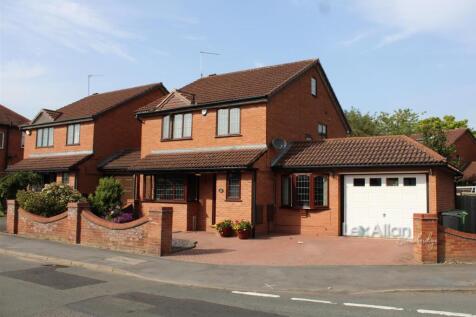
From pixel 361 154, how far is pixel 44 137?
2127cm

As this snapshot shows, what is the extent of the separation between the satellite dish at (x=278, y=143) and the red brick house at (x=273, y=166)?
0.15 ft

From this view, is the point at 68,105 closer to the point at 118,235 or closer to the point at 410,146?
the point at 118,235

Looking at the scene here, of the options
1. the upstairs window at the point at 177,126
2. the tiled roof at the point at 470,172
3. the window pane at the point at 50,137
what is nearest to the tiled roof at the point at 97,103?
the window pane at the point at 50,137

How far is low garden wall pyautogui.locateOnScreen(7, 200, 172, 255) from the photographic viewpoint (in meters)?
13.1

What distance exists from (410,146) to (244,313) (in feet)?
39.5

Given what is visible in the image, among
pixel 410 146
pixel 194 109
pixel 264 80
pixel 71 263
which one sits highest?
pixel 264 80

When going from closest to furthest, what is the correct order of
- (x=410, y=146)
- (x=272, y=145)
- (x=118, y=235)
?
(x=118, y=235) → (x=410, y=146) → (x=272, y=145)

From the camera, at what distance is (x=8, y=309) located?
23.5 feet

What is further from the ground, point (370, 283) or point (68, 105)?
point (68, 105)

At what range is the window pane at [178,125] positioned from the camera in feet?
71.1

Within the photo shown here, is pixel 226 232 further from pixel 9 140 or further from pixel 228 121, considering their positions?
pixel 9 140

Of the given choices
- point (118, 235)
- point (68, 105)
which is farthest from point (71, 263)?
point (68, 105)

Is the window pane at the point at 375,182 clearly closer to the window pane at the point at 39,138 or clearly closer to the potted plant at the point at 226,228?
the potted plant at the point at 226,228

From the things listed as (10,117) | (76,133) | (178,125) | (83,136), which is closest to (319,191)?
(178,125)
